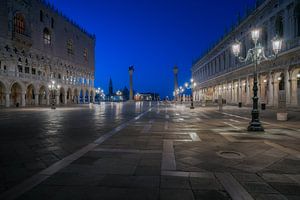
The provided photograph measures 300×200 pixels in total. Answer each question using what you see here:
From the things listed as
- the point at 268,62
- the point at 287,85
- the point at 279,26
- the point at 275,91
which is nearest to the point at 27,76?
the point at 268,62

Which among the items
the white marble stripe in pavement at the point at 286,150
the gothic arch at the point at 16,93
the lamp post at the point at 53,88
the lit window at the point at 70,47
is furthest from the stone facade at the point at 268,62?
the gothic arch at the point at 16,93

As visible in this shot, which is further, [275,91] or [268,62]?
[268,62]

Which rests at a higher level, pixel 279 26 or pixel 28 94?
pixel 279 26

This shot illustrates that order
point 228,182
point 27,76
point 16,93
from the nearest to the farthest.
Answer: point 228,182 < point 27,76 < point 16,93

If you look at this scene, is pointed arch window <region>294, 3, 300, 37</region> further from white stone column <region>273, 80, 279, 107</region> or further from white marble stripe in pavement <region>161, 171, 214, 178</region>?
white marble stripe in pavement <region>161, 171, 214, 178</region>

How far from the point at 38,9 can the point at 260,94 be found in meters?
47.6

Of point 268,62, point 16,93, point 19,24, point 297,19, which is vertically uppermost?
point 19,24

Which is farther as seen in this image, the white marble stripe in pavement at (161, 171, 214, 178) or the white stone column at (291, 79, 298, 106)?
the white stone column at (291, 79, 298, 106)

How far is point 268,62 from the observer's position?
113ft

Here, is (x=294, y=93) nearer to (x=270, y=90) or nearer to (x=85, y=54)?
(x=270, y=90)

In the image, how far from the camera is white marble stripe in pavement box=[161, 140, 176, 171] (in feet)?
18.2

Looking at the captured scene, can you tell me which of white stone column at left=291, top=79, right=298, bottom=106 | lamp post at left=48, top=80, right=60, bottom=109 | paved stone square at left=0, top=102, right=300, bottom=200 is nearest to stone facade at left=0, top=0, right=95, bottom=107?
lamp post at left=48, top=80, right=60, bottom=109

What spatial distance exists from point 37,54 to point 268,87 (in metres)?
45.8

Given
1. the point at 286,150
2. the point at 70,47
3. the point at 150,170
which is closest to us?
the point at 150,170
